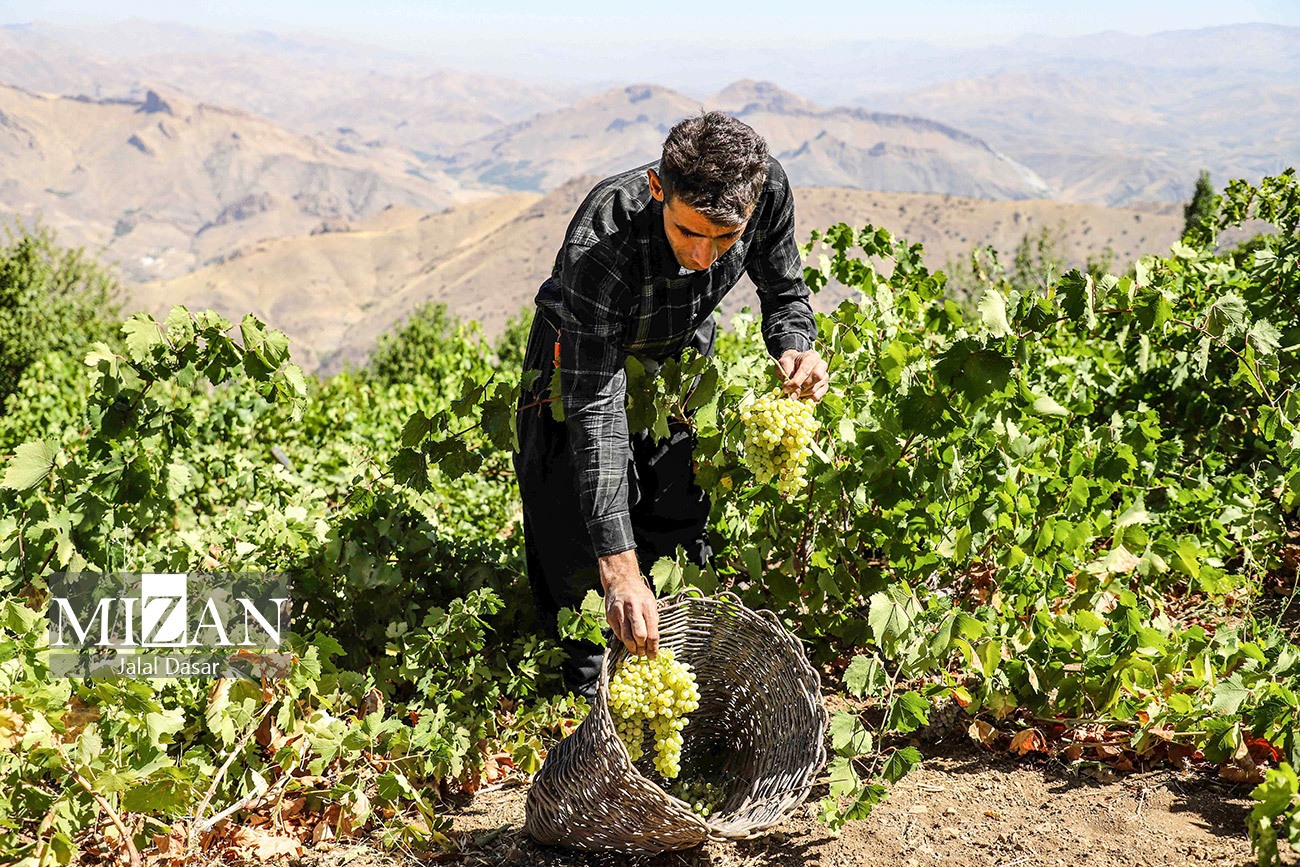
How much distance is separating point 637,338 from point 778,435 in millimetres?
487

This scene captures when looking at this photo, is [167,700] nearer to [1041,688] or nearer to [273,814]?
[273,814]

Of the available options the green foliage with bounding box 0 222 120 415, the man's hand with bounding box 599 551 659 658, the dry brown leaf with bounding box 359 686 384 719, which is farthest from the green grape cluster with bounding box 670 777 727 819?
the green foliage with bounding box 0 222 120 415

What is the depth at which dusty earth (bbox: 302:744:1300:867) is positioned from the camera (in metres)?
1.98

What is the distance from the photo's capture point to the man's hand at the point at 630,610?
189cm

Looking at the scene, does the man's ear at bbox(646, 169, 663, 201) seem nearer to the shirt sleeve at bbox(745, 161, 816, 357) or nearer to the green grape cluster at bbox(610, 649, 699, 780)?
the shirt sleeve at bbox(745, 161, 816, 357)

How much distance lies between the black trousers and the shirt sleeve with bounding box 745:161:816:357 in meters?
0.23

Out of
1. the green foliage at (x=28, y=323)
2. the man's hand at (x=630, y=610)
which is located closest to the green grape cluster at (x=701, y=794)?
the man's hand at (x=630, y=610)

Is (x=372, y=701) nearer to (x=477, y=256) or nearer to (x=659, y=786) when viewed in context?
(x=659, y=786)

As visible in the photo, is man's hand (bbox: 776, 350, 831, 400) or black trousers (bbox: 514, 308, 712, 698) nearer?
man's hand (bbox: 776, 350, 831, 400)

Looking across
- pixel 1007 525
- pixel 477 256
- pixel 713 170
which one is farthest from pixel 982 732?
pixel 477 256

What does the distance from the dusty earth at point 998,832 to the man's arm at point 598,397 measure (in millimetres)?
651

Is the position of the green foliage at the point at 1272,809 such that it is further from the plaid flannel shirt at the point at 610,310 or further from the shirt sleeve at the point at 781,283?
the shirt sleeve at the point at 781,283

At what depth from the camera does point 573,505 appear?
2602 millimetres

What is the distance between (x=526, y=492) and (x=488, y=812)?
0.85 metres
